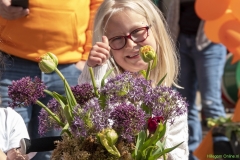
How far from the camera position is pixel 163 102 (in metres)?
1.67

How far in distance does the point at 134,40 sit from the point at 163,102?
0.70 metres

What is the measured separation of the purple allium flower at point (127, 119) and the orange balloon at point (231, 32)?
2.38 meters

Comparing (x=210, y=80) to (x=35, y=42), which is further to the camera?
(x=210, y=80)

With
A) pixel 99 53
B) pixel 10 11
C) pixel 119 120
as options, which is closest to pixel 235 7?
pixel 10 11

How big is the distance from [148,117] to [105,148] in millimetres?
133

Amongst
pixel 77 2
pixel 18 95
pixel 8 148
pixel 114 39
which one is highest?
pixel 77 2

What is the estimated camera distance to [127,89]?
169 centimetres

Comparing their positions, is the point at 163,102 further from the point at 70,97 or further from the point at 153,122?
the point at 70,97

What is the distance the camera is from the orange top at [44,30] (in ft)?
9.66

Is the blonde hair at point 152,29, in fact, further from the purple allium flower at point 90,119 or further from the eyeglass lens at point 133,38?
the purple allium flower at point 90,119

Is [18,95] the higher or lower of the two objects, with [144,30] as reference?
lower

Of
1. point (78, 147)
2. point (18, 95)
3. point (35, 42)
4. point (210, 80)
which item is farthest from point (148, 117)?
point (210, 80)

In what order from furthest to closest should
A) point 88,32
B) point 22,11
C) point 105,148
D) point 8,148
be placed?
point 88,32 → point 22,11 → point 8,148 → point 105,148

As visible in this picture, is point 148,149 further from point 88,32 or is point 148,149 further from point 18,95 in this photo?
point 88,32
